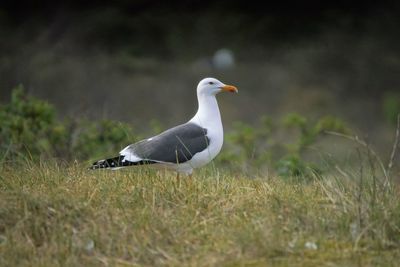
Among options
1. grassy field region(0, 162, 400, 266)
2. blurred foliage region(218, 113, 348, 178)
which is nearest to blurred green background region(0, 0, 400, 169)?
blurred foliage region(218, 113, 348, 178)

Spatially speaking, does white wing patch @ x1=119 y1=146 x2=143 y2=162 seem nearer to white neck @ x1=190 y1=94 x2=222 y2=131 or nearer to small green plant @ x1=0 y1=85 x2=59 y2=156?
white neck @ x1=190 y1=94 x2=222 y2=131

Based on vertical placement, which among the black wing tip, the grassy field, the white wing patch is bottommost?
the grassy field

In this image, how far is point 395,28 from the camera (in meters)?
18.6

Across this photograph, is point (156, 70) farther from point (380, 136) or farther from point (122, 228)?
point (122, 228)

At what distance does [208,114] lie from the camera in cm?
645

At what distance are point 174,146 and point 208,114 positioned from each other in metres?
0.59

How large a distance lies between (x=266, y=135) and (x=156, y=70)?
24.0ft

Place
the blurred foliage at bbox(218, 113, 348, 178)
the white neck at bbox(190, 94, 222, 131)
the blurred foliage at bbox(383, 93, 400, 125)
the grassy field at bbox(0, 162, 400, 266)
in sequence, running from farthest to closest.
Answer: the blurred foliage at bbox(383, 93, 400, 125) < the blurred foliage at bbox(218, 113, 348, 178) < the white neck at bbox(190, 94, 222, 131) < the grassy field at bbox(0, 162, 400, 266)

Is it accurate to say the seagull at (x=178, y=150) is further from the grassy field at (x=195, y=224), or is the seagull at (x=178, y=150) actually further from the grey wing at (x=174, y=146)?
the grassy field at (x=195, y=224)

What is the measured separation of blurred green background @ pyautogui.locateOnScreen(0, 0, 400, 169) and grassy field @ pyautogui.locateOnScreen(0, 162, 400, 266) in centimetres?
956

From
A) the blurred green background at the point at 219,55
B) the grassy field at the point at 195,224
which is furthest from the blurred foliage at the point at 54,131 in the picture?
the blurred green background at the point at 219,55

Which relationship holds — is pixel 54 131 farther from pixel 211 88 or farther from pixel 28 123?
pixel 211 88

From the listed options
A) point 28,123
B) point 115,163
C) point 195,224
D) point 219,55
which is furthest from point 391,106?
point 195,224

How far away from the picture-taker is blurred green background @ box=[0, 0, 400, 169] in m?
15.5
